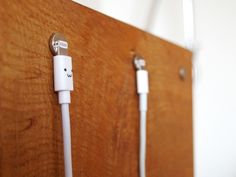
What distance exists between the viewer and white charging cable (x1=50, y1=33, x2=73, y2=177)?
37 cm

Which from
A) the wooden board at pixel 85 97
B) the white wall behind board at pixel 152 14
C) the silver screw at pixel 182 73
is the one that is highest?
the white wall behind board at pixel 152 14

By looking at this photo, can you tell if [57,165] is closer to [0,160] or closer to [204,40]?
[0,160]

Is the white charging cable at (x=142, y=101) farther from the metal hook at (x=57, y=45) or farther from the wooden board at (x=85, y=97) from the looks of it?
the metal hook at (x=57, y=45)

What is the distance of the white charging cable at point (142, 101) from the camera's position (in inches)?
21.8

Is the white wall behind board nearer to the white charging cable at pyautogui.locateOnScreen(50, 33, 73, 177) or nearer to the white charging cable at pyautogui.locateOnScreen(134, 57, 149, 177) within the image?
the white charging cable at pyautogui.locateOnScreen(134, 57, 149, 177)

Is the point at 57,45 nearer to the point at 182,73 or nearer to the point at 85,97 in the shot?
the point at 85,97

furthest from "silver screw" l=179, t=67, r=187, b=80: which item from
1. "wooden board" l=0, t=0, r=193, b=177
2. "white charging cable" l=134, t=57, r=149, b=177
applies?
"white charging cable" l=134, t=57, r=149, b=177

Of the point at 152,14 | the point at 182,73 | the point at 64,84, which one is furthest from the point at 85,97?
the point at 152,14

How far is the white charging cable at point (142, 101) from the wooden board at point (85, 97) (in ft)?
0.05

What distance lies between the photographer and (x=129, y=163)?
550 mm

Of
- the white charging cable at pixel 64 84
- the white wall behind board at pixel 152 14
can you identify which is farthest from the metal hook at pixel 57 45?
the white wall behind board at pixel 152 14

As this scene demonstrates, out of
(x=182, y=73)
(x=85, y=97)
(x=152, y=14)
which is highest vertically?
(x=152, y=14)

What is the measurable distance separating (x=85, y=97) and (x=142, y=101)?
16 cm

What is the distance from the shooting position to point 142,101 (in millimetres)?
563
